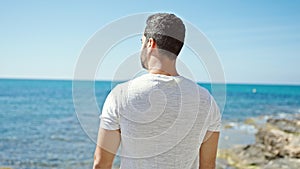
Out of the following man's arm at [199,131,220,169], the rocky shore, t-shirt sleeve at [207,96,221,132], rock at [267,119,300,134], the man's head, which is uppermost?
the man's head

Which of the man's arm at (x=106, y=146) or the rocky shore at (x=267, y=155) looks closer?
the man's arm at (x=106, y=146)

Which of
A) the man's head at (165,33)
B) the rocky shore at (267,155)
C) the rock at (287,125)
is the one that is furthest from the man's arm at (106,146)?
the rock at (287,125)

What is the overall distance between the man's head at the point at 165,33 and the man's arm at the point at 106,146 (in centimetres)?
43

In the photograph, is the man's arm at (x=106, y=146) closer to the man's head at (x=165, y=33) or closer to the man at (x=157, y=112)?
the man at (x=157, y=112)

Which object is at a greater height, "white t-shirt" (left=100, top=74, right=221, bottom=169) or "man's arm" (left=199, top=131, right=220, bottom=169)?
"white t-shirt" (left=100, top=74, right=221, bottom=169)

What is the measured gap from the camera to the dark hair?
5.83 feet

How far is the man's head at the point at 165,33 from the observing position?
178 centimetres

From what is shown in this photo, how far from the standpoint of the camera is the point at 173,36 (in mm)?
1801

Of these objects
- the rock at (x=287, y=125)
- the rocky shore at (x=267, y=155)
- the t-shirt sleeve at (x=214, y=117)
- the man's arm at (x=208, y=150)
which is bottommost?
the rock at (x=287, y=125)

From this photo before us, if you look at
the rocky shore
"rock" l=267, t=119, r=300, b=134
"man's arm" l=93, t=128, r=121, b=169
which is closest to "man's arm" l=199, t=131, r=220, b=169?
"man's arm" l=93, t=128, r=121, b=169

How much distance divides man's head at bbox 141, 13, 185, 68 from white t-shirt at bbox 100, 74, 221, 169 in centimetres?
13

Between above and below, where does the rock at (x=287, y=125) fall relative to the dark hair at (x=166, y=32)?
below

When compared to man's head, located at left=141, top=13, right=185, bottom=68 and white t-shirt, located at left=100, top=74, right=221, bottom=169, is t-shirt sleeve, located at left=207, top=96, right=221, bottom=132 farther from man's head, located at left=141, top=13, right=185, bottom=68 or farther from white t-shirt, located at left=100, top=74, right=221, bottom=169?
man's head, located at left=141, top=13, right=185, bottom=68

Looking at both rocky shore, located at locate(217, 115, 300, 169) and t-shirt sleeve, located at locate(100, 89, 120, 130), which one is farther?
rocky shore, located at locate(217, 115, 300, 169)
